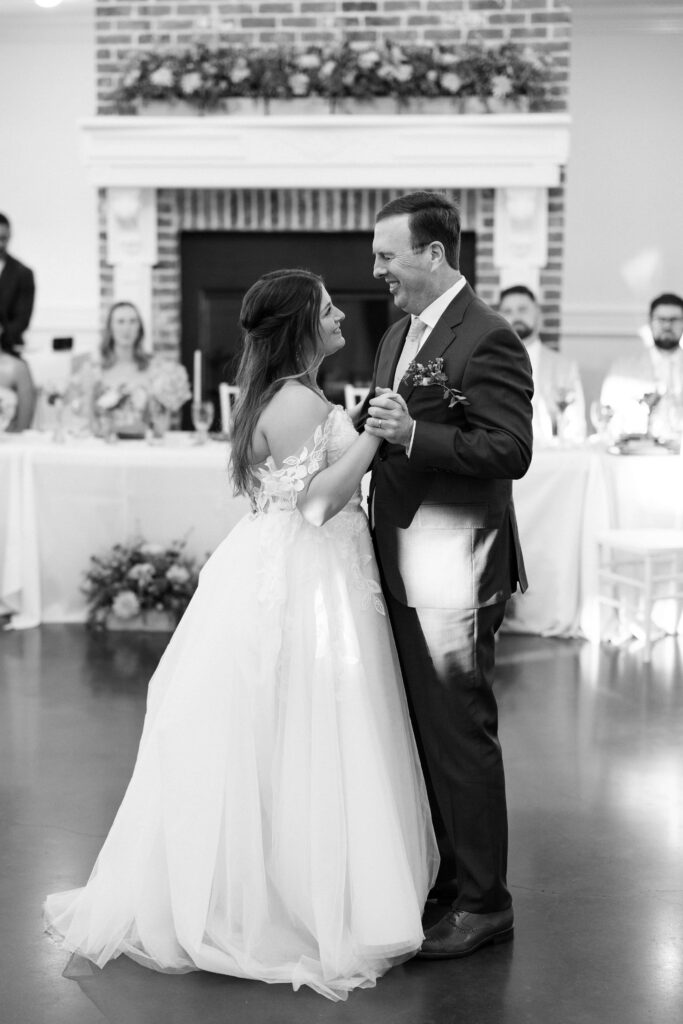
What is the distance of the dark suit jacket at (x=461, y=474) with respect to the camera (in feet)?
8.15

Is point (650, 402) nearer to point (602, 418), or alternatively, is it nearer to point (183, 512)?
point (602, 418)

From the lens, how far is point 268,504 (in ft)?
8.93

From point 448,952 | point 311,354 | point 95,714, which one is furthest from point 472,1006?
point 95,714

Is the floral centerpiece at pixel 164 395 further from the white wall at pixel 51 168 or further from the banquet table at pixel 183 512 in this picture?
the white wall at pixel 51 168

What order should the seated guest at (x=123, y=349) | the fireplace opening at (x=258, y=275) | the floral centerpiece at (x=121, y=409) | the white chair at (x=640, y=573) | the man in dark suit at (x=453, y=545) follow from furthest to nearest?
the fireplace opening at (x=258, y=275), the seated guest at (x=123, y=349), the floral centerpiece at (x=121, y=409), the white chair at (x=640, y=573), the man in dark suit at (x=453, y=545)

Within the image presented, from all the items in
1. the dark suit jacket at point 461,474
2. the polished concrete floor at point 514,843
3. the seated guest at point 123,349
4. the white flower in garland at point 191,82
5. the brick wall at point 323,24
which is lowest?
the polished concrete floor at point 514,843

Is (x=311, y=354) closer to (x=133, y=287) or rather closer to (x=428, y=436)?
(x=428, y=436)

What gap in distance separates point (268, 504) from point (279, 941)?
89 centimetres

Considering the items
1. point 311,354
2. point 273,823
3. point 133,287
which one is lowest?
point 273,823

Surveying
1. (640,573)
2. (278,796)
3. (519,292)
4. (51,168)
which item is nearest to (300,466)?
(278,796)

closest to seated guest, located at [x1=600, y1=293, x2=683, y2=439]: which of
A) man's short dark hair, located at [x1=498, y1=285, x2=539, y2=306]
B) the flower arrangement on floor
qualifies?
man's short dark hair, located at [x1=498, y1=285, x2=539, y2=306]

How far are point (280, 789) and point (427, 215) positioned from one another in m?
1.19

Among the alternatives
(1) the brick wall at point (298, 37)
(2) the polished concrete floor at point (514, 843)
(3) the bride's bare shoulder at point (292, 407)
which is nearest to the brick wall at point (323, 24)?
(1) the brick wall at point (298, 37)

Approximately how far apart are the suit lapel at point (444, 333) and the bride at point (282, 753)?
198mm
